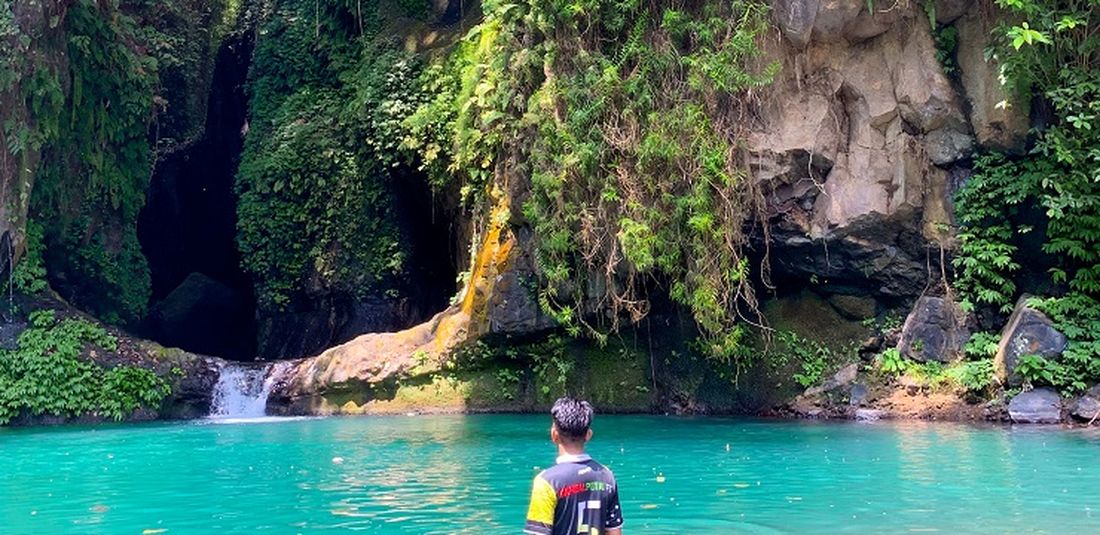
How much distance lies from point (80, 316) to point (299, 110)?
6.82m

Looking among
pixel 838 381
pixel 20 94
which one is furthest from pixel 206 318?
pixel 838 381

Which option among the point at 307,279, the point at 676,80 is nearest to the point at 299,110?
the point at 307,279

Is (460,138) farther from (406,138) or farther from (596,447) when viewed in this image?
(596,447)

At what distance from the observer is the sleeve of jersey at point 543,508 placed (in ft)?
14.6

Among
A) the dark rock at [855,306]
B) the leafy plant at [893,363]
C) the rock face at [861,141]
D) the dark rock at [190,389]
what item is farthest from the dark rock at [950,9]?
the dark rock at [190,389]

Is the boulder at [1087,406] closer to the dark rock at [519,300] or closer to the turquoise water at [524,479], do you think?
the turquoise water at [524,479]

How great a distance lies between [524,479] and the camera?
35.2ft

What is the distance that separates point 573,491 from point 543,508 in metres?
0.15

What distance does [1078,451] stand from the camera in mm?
11742

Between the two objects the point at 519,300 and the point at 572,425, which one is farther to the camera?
the point at 519,300

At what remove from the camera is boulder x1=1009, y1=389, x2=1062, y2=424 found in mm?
14812

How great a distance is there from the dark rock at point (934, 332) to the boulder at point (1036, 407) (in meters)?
1.47

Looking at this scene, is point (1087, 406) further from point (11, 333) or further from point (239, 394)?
point (11, 333)

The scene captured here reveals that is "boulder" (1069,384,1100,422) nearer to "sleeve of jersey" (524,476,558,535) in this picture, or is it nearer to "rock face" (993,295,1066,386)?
"rock face" (993,295,1066,386)
